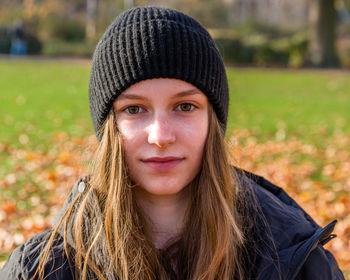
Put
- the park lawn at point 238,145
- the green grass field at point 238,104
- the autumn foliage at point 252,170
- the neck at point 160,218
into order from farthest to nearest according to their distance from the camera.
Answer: the green grass field at point 238,104 < the park lawn at point 238,145 < the autumn foliage at point 252,170 < the neck at point 160,218

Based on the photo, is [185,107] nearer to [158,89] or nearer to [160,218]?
[158,89]

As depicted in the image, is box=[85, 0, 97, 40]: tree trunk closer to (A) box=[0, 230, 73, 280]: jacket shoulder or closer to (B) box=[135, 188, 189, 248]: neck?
(B) box=[135, 188, 189, 248]: neck

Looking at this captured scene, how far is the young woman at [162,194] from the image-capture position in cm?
217

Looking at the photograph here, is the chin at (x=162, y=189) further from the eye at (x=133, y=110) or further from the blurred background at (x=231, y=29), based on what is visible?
the blurred background at (x=231, y=29)

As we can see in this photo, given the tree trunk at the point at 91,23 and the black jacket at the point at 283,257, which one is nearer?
the black jacket at the point at 283,257

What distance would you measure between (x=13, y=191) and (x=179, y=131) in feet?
12.0

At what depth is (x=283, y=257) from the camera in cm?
218

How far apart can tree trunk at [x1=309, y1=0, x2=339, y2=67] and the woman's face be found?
2300 cm

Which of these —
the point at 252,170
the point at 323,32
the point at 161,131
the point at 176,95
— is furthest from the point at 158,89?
the point at 323,32

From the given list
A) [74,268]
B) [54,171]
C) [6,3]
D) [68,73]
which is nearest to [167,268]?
[74,268]

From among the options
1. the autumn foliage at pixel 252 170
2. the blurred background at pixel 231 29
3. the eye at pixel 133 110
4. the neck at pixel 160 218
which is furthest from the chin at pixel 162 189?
the blurred background at pixel 231 29

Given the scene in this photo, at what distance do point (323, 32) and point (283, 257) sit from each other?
2425 cm

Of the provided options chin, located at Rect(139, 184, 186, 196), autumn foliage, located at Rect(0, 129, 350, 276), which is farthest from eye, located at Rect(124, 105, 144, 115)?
autumn foliage, located at Rect(0, 129, 350, 276)

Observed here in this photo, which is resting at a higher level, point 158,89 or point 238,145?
point 158,89
